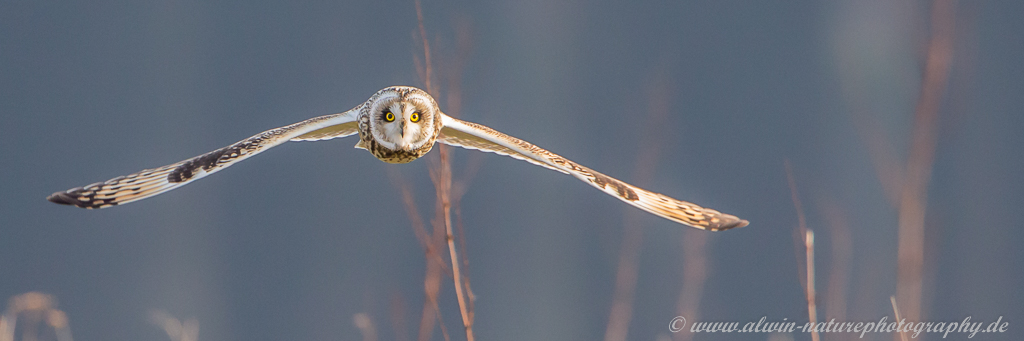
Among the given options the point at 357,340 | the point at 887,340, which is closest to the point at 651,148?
the point at 887,340

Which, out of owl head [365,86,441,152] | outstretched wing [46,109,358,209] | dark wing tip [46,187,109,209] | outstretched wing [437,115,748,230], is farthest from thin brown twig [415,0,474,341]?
dark wing tip [46,187,109,209]

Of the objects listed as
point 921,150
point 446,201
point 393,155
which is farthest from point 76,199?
point 921,150

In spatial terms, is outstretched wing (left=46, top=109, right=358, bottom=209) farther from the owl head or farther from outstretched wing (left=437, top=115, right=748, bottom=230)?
outstretched wing (left=437, top=115, right=748, bottom=230)

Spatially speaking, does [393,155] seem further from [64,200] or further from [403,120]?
[64,200]

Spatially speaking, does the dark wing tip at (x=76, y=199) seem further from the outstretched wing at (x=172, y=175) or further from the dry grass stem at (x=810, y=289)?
the dry grass stem at (x=810, y=289)

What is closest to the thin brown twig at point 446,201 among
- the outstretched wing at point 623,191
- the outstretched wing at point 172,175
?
the outstretched wing at point 623,191

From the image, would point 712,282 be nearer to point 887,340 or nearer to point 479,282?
point 479,282

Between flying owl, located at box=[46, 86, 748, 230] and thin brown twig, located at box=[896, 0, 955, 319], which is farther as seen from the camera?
flying owl, located at box=[46, 86, 748, 230]
